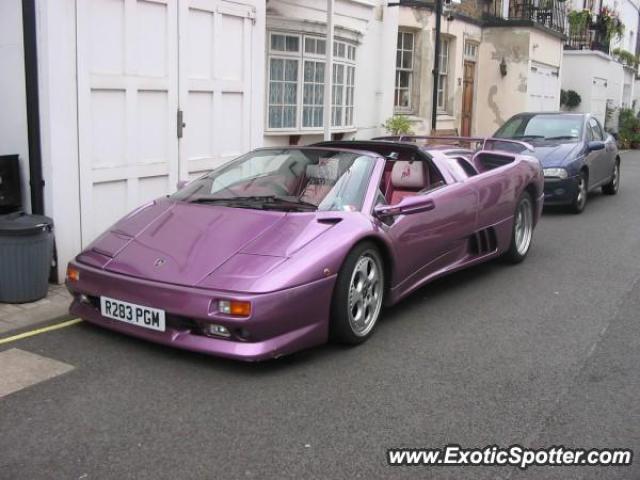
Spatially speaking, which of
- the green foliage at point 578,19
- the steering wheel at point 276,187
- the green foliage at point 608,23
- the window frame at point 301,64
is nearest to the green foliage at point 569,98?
the green foliage at point 578,19

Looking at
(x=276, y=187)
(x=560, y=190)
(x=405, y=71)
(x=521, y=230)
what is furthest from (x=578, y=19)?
(x=276, y=187)

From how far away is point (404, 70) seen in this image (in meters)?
17.0

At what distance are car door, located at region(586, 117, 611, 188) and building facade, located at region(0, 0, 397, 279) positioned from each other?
5.72m

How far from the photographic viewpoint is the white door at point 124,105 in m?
6.86

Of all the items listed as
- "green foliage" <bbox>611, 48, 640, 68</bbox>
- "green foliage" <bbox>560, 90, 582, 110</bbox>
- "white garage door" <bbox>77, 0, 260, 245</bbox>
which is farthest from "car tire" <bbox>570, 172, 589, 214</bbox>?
"green foliage" <bbox>611, 48, 640, 68</bbox>

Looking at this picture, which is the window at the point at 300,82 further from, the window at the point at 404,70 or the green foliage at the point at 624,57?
the green foliage at the point at 624,57

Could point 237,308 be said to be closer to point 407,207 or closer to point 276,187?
point 276,187

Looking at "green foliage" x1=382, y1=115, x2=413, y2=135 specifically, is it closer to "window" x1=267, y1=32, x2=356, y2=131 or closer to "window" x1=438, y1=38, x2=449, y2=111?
"window" x1=267, y1=32, x2=356, y2=131

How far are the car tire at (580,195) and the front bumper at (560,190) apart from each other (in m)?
0.10

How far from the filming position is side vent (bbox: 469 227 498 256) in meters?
6.72

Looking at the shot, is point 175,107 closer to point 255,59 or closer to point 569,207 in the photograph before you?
point 255,59

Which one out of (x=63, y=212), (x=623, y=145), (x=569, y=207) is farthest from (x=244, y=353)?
(x=623, y=145)

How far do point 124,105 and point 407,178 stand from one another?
289 centimetres

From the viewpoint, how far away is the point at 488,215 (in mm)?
6910
